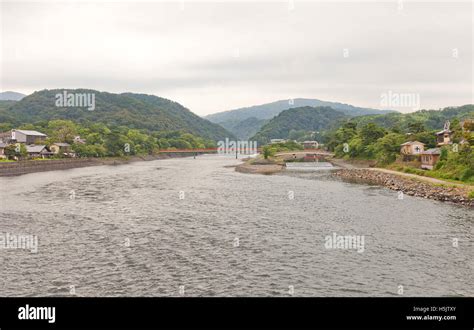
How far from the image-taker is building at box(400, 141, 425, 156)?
7933cm

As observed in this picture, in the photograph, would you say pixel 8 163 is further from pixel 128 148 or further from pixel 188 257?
pixel 188 257

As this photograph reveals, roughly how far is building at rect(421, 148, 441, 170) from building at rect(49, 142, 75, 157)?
93094mm

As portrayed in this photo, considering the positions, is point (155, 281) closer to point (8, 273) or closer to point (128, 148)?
point (8, 273)

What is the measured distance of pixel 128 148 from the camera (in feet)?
445

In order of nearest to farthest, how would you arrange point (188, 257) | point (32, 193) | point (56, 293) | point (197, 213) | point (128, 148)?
point (56, 293), point (188, 257), point (197, 213), point (32, 193), point (128, 148)

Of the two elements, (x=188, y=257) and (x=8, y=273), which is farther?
(x=188, y=257)

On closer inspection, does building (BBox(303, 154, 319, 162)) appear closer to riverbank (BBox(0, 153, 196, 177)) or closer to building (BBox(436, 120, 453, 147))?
building (BBox(436, 120, 453, 147))

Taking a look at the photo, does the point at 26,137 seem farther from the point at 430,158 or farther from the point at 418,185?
the point at 418,185

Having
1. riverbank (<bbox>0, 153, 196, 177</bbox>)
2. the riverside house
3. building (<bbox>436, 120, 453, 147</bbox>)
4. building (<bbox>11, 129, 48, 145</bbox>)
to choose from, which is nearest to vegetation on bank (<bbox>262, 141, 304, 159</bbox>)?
riverbank (<bbox>0, 153, 196, 177</bbox>)

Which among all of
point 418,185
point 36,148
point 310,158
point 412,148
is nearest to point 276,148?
point 310,158
